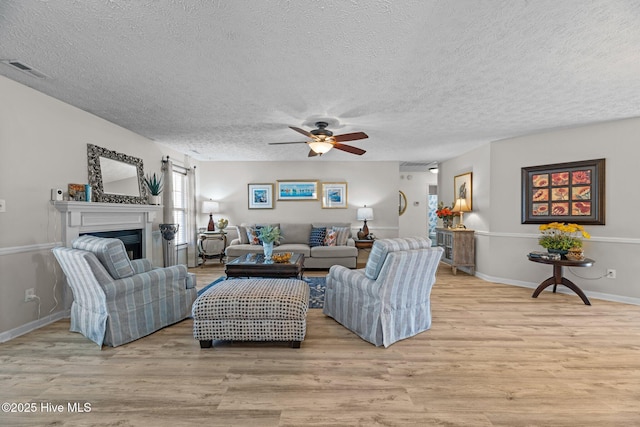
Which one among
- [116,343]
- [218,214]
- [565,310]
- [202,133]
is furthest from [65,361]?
[565,310]

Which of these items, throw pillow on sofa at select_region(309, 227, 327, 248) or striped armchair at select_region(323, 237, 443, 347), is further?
throw pillow on sofa at select_region(309, 227, 327, 248)

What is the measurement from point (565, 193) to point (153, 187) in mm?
6484

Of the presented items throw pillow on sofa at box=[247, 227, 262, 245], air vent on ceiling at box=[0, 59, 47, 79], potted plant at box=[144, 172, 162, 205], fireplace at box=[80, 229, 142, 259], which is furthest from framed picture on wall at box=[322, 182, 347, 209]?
air vent on ceiling at box=[0, 59, 47, 79]

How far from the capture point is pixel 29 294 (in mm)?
2834

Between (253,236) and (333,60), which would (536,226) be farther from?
(253,236)

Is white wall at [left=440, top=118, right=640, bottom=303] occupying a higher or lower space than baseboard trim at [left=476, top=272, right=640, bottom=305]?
higher

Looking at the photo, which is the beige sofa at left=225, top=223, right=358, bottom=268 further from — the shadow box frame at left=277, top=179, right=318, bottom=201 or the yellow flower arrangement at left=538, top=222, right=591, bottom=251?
the yellow flower arrangement at left=538, top=222, right=591, bottom=251

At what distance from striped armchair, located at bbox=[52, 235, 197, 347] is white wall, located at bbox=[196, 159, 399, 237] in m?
3.91

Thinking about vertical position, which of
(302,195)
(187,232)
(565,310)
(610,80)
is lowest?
(565,310)

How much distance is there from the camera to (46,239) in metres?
3.00

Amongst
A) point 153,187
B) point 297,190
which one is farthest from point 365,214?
point 153,187

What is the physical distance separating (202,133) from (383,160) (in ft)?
13.1

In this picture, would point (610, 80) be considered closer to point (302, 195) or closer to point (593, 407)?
point (593, 407)

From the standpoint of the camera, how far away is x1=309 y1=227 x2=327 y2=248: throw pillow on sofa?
5945 millimetres
